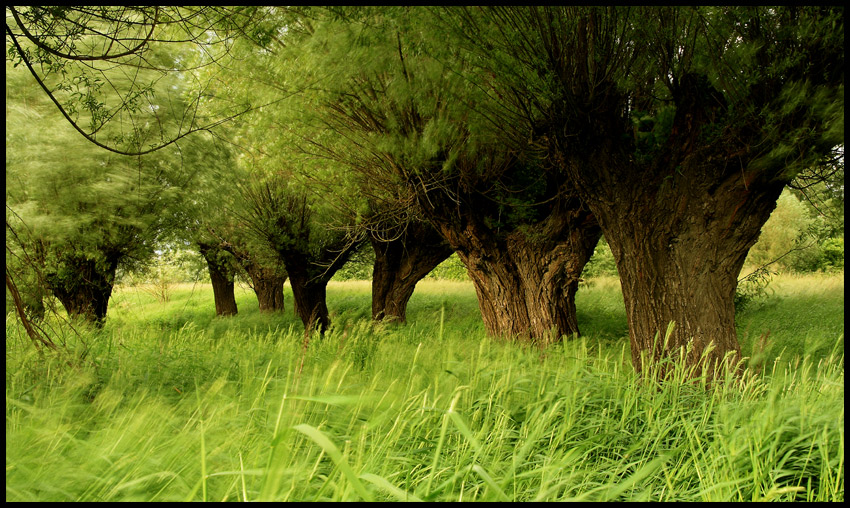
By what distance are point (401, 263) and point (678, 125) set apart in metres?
8.66

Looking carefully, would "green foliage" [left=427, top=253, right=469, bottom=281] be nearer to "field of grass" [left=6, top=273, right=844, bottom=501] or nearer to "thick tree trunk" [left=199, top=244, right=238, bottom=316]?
"thick tree trunk" [left=199, top=244, right=238, bottom=316]

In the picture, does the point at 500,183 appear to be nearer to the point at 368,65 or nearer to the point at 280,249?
the point at 368,65

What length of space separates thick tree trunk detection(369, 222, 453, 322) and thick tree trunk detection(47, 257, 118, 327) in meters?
6.22

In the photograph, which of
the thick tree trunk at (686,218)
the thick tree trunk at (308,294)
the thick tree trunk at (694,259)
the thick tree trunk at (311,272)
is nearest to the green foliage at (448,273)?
the thick tree trunk at (308,294)

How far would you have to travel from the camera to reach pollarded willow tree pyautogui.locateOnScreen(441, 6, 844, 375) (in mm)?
4238

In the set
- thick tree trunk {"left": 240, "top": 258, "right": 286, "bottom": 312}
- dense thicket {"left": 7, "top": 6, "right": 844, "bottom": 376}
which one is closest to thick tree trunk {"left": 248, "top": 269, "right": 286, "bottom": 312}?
thick tree trunk {"left": 240, "top": 258, "right": 286, "bottom": 312}

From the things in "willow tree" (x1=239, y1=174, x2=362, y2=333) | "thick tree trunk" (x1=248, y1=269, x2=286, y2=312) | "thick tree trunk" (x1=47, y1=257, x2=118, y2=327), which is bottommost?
"thick tree trunk" (x1=248, y1=269, x2=286, y2=312)

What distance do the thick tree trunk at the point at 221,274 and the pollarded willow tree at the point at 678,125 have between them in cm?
1232

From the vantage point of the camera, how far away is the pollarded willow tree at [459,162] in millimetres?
5504

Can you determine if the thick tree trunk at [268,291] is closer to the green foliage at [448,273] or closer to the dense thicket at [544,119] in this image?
the green foliage at [448,273]

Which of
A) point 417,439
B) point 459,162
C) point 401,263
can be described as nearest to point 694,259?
point 459,162

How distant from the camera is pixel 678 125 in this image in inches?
206

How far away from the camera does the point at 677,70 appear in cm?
505

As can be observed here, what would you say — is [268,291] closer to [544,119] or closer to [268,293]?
[268,293]
